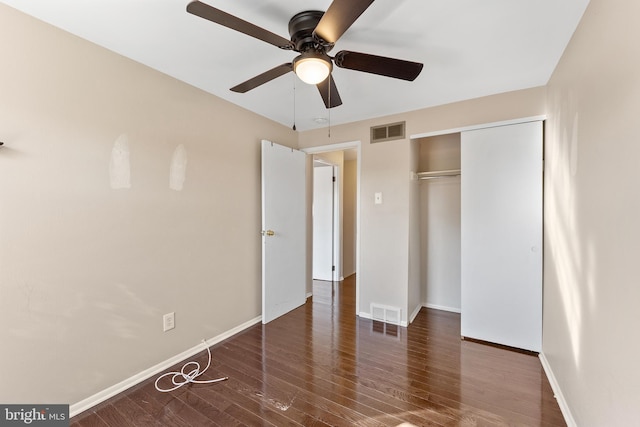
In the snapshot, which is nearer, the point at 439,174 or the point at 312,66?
the point at 312,66

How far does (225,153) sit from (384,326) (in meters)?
2.48

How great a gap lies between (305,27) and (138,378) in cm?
263

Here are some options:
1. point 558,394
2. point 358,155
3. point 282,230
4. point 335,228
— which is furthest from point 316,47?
point 335,228

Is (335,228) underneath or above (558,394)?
above

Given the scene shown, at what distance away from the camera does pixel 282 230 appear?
3301mm

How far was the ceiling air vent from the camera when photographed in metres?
3.08

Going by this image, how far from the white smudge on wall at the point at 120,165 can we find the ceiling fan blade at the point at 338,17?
1.57 meters

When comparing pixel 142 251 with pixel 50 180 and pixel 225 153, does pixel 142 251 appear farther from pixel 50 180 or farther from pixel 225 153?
pixel 225 153

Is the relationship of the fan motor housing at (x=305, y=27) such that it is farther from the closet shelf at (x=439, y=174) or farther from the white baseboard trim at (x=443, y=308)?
the white baseboard trim at (x=443, y=308)

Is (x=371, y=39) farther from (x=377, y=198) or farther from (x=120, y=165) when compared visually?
(x=120, y=165)

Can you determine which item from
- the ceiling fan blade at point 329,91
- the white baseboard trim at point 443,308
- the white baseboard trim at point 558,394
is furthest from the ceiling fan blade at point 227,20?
the white baseboard trim at point 443,308

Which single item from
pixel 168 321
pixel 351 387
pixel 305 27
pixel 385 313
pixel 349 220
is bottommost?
pixel 351 387

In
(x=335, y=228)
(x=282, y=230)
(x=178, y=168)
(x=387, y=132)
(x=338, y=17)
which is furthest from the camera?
(x=335, y=228)

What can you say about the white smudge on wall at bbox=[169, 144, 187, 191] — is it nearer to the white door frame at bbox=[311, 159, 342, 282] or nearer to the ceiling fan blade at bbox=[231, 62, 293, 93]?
the ceiling fan blade at bbox=[231, 62, 293, 93]
